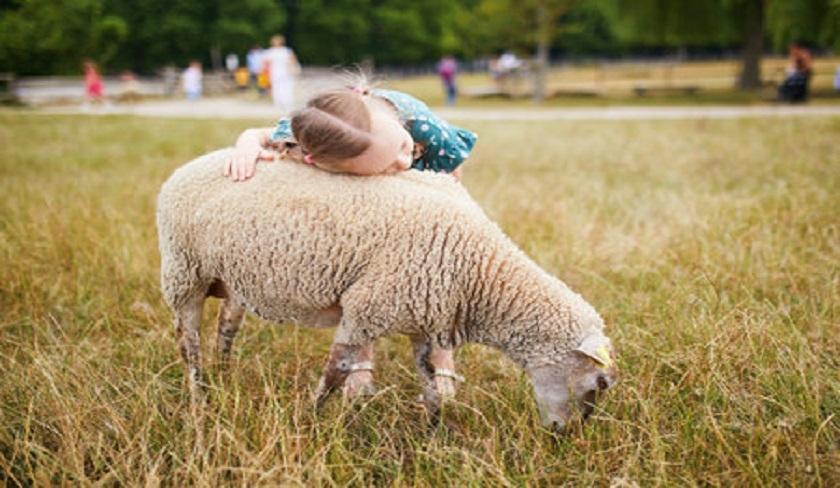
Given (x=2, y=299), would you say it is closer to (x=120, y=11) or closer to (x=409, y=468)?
(x=409, y=468)

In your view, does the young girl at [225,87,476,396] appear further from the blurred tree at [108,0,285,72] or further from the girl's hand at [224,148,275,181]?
the blurred tree at [108,0,285,72]

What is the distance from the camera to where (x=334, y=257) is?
8.04 ft

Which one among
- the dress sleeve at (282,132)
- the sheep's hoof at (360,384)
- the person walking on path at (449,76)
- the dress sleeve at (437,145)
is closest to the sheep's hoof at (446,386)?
the sheep's hoof at (360,384)

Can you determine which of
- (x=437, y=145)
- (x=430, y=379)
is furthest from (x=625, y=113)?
(x=430, y=379)

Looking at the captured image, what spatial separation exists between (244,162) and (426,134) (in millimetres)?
783

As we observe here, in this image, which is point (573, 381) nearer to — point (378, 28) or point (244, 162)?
point (244, 162)

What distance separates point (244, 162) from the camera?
103 inches

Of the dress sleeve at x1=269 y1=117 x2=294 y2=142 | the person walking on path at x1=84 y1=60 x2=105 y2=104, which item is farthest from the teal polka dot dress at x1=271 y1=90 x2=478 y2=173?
the person walking on path at x1=84 y1=60 x2=105 y2=104

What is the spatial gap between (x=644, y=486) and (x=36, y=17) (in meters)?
34.1

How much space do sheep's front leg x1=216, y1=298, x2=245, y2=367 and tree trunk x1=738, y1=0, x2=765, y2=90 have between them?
2233cm

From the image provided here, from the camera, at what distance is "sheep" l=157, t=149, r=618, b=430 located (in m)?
2.42

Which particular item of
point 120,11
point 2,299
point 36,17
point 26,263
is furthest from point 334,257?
point 120,11

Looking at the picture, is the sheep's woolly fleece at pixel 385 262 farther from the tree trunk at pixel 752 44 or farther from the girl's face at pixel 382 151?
the tree trunk at pixel 752 44

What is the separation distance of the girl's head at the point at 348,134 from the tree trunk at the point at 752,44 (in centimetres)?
2231
